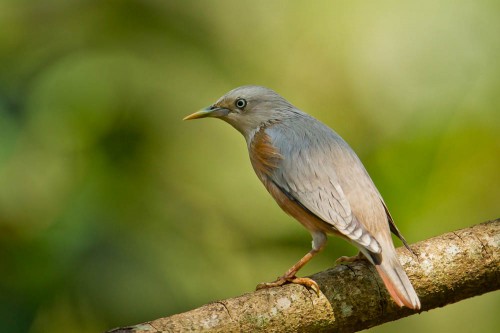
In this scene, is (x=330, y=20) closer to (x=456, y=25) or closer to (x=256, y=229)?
(x=456, y=25)

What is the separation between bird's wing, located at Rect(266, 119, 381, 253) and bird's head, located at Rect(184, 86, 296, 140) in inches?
11.7

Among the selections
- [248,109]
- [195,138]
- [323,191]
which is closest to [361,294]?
[323,191]

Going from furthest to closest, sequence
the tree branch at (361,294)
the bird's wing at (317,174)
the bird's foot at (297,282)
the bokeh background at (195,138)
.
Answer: the bokeh background at (195,138) < the bird's wing at (317,174) < the bird's foot at (297,282) < the tree branch at (361,294)

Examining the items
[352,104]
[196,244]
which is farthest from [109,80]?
Result: [352,104]

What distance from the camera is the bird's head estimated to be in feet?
15.0

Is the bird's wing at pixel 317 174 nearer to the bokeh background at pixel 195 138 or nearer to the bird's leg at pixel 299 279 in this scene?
the bird's leg at pixel 299 279

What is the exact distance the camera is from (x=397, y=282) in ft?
10.9

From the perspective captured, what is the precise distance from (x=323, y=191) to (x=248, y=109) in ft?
3.28

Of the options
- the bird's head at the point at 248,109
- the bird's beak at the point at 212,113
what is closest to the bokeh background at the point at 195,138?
the bird's beak at the point at 212,113

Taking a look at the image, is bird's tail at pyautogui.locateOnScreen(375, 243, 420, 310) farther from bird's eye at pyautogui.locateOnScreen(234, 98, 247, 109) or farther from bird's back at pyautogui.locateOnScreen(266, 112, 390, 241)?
bird's eye at pyautogui.locateOnScreen(234, 98, 247, 109)

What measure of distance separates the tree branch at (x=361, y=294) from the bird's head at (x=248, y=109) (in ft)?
3.97

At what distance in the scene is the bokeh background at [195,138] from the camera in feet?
16.4

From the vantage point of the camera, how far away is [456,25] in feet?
20.8

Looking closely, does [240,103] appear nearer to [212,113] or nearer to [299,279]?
[212,113]
